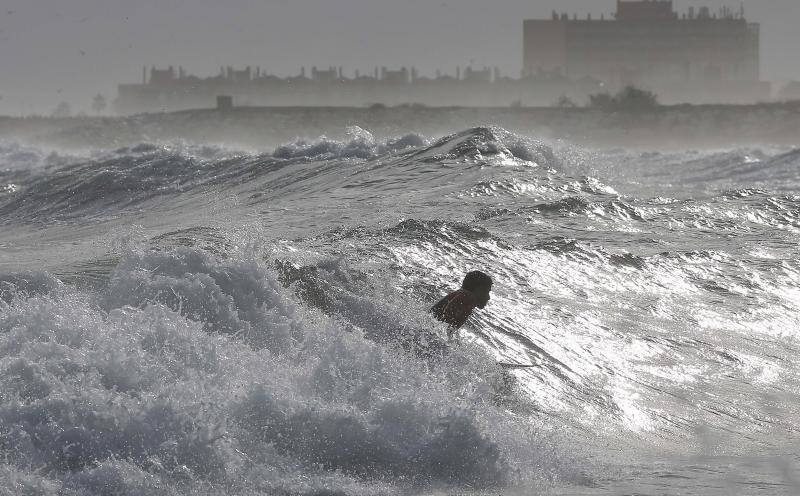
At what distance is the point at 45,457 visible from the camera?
224 inches

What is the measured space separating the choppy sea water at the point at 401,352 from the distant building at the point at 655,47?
14180cm

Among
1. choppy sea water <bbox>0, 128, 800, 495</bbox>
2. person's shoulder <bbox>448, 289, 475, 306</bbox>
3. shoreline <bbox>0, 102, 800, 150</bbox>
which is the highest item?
person's shoulder <bbox>448, 289, 475, 306</bbox>

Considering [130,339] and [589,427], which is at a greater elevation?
[130,339]

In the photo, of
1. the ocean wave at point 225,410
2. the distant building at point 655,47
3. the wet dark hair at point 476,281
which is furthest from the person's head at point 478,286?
the distant building at point 655,47

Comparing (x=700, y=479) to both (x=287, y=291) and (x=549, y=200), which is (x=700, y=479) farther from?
(x=549, y=200)

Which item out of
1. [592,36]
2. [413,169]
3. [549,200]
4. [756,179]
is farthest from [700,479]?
[592,36]

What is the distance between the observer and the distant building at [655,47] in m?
153

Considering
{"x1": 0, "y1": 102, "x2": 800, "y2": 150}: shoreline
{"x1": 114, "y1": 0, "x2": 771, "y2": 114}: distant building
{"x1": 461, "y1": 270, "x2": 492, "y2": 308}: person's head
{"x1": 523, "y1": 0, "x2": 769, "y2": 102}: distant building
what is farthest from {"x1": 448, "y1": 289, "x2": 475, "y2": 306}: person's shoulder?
{"x1": 523, "y1": 0, "x2": 769, "y2": 102}: distant building

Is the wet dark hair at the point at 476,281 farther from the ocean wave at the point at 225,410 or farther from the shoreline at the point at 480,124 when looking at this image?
the shoreline at the point at 480,124

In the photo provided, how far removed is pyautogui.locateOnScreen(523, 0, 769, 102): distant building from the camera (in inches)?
6024

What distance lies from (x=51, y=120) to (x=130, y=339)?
295ft

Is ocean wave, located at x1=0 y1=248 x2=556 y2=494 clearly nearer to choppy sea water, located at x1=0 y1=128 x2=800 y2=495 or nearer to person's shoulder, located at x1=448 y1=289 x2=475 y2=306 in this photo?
choppy sea water, located at x1=0 y1=128 x2=800 y2=495

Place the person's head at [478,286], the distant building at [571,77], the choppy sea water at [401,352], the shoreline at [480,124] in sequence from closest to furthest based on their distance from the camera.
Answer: the choppy sea water at [401,352]
the person's head at [478,286]
the shoreline at [480,124]
the distant building at [571,77]

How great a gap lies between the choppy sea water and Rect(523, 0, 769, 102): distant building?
142 meters
